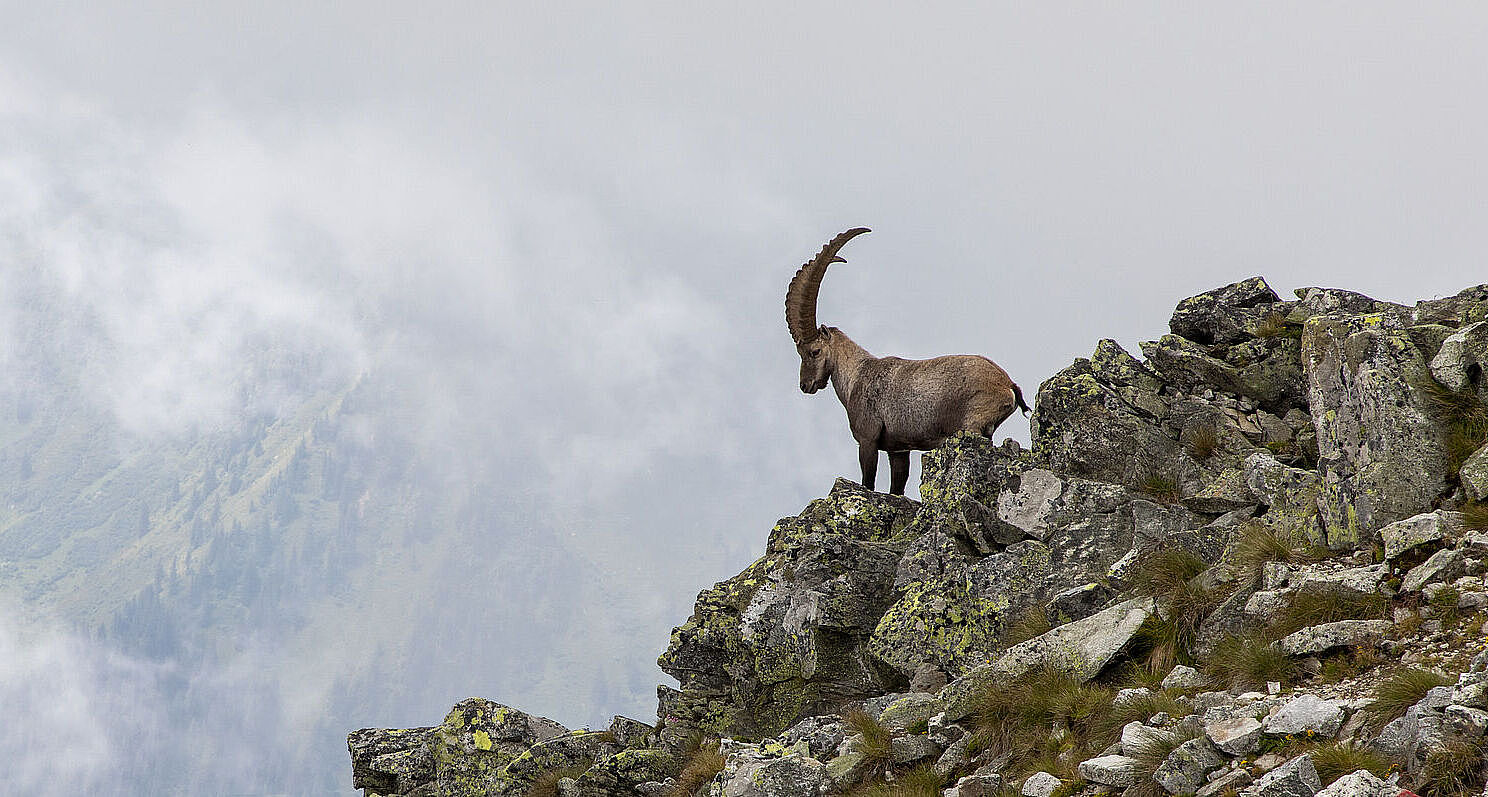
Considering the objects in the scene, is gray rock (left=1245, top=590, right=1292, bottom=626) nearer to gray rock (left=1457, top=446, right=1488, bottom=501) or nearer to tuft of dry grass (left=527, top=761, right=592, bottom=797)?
gray rock (left=1457, top=446, right=1488, bottom=501)

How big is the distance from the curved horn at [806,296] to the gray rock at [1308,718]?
12.0 metres

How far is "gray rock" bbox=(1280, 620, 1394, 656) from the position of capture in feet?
23.2

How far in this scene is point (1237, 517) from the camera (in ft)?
34.8

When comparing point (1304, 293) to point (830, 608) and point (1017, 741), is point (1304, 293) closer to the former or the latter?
point (830, 608)

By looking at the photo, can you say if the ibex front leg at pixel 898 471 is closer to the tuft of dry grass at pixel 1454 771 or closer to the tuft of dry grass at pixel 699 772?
the tuft of dry grass at pixel 699 772

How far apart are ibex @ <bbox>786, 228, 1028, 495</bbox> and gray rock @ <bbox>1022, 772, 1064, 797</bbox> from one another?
7.40 m

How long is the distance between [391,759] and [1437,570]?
13.2m

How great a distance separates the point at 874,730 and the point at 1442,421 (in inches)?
218

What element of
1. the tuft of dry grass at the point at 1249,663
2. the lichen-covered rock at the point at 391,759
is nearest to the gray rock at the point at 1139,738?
the tuft of dry grass at the point at 1249,663

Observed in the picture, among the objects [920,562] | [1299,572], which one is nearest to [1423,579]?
[1299,572]

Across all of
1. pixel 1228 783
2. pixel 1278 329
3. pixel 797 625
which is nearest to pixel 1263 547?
pixel 1228 783

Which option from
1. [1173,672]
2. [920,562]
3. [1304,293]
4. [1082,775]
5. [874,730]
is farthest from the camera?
[1304,293]

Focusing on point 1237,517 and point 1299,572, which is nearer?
point 1299,572

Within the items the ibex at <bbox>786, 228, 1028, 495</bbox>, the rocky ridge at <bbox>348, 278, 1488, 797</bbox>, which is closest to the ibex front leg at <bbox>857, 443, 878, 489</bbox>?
the ibex at <bbox>786, 228, 1028, 495</bbox>
